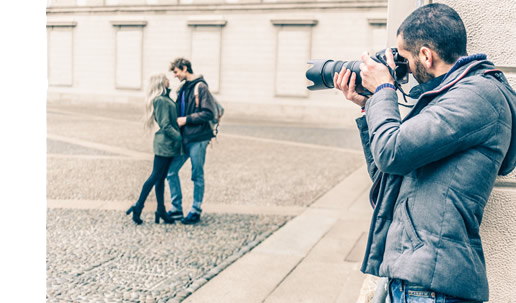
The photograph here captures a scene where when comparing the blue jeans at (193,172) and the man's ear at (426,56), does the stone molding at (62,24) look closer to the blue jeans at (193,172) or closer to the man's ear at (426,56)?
the blue jeans at (193,172)

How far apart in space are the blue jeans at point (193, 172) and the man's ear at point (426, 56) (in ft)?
14.1

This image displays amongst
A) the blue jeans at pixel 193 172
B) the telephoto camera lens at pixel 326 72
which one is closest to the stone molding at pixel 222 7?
the blue jeans at pixel 193 172

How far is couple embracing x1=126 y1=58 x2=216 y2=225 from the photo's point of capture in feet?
18.6

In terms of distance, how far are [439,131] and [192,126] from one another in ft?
14.4

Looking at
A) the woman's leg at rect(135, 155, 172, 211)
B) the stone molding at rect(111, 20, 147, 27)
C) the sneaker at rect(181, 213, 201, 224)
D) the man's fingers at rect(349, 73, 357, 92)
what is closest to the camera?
the man's fingers at rect(349, 73, 357, 92)

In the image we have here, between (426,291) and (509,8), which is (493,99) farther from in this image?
(509,8)

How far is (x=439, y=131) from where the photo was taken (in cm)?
149

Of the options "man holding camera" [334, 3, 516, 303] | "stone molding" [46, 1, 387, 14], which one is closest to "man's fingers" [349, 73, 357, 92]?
"man holding camera" [334, 3, 516, 303]

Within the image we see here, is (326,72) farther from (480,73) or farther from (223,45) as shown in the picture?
(223,45)

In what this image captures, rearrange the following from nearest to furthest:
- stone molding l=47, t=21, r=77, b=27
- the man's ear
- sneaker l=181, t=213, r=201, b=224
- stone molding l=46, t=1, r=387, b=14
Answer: the man's ear
sneaker l=181, t=213, r=201, b=224
stone molding l=46, t=1, r=387, b=14
stone molding l=47, t=21, r=77, b=27

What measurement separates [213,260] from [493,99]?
3.42 meters

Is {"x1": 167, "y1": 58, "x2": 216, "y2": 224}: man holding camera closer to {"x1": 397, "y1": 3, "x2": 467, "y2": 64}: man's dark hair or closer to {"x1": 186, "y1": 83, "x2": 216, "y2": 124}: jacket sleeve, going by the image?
{"x1": 186, "y1": 83, "x2": 216, "y2": 124}: jacket sleeve

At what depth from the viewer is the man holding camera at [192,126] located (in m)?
5.73

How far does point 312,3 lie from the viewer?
2147 cm
